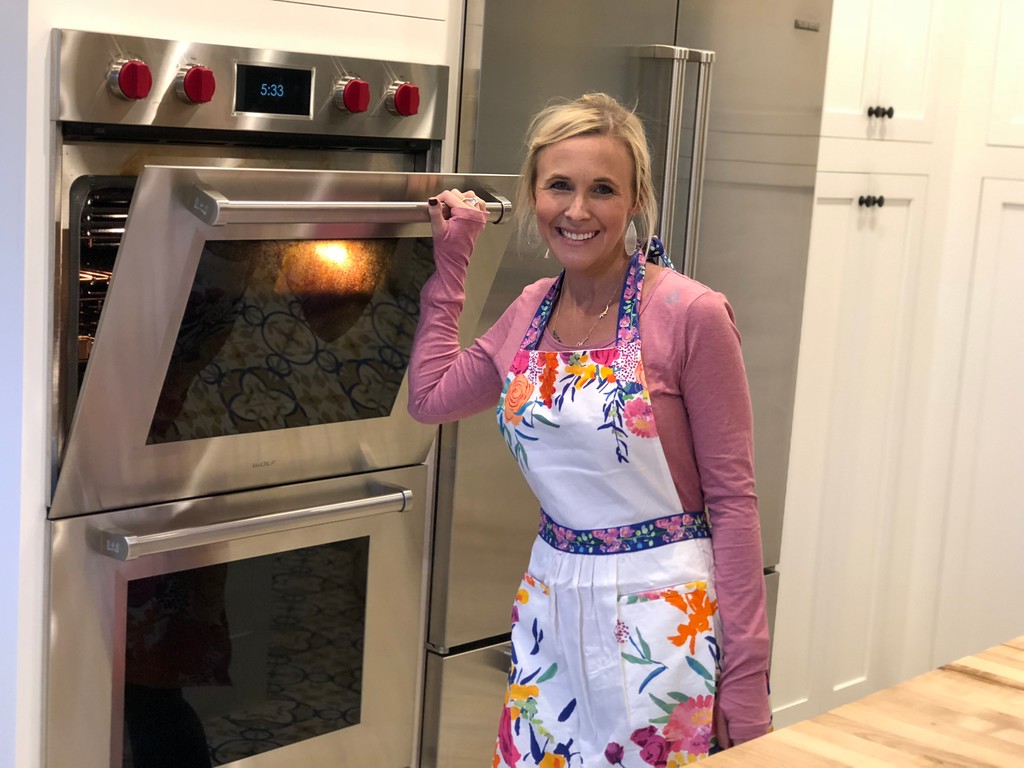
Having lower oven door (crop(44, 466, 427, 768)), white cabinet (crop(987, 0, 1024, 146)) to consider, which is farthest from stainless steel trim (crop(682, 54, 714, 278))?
white cabinet (crop(987, 0, 1024, 146))

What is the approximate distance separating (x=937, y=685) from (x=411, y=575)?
3.03 ft

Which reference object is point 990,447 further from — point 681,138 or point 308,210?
point 308,210

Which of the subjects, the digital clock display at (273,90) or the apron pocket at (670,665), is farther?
the digital clock display at (273,90)

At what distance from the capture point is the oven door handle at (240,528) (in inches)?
64.9

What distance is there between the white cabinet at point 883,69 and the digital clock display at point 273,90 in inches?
48.1

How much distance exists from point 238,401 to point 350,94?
1.42ft

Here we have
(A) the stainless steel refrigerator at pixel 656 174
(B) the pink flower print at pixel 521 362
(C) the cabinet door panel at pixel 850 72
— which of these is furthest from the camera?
(C) the cabinet door panel at pixel 850 72

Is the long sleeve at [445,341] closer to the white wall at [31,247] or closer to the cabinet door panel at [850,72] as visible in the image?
the white wall at [31,247]

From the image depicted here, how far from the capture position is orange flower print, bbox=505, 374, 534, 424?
1590mm

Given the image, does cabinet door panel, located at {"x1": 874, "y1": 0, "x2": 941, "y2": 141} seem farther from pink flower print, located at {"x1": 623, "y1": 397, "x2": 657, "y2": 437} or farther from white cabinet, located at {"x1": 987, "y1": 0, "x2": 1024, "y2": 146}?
pink flower print, located at {"x1": 623, "y1": 397, "x2": 657, "y2": 437}

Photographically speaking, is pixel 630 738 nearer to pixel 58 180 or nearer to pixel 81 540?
pixel 81 540

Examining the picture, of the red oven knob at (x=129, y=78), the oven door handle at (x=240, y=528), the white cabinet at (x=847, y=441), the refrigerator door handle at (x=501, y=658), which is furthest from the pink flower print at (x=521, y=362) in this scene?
the white cabinet at (x=847, y=441)

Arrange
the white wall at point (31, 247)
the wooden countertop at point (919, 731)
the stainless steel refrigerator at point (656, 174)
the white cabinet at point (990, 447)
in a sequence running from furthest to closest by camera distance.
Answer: the white cabinet at point (990, 447) → the stainless steel refrigerator at point (656, 174) → the white wall at point (31, 247) → the wooden countertop at point (919, 731)

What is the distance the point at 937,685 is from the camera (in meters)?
1.34
